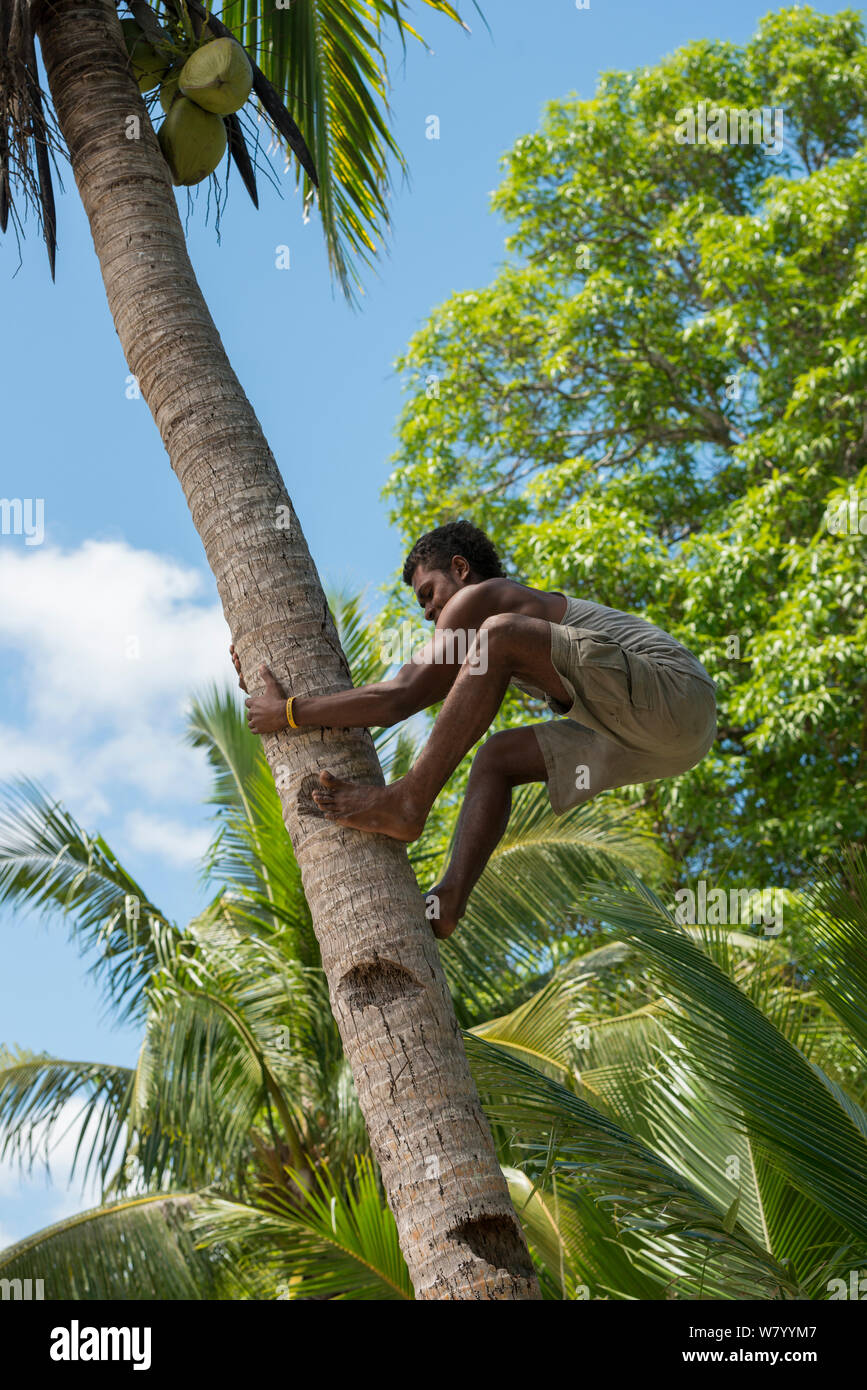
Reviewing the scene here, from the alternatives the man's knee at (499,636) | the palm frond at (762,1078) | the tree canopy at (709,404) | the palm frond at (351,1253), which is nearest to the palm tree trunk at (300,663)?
the man's knee at (499,636)

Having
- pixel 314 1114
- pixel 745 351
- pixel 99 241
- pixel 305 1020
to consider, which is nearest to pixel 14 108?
pixel 99 241

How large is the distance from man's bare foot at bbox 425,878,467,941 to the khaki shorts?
1.53 ft

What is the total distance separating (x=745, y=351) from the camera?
12.8m

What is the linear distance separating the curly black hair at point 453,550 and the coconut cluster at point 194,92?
1273 mm

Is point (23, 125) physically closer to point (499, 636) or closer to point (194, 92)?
point (194, 92)

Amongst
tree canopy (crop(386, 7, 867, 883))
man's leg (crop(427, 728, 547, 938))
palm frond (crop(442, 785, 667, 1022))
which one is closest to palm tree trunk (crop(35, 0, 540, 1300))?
man's leg (crop(427, 728, 547, 938))

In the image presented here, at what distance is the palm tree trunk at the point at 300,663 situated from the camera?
98.6 inches

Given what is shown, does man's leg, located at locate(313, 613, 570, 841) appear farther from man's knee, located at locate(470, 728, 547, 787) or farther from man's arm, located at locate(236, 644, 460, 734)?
man's knee, located at locate(470, 728, 547, 787)

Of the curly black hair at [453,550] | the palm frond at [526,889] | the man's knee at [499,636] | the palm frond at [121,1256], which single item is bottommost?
the palm frond at [121,1256]

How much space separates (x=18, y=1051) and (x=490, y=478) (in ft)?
24.9

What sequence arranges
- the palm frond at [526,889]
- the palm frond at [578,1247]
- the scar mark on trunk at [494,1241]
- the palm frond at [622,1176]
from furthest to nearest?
the palm frond at [526,889] → the palm frond at [578,1247] → the palm frond at [622,1176] → the scar mark on trunk at [494,1241]

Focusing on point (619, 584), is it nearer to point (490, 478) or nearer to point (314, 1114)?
point (490, 478)

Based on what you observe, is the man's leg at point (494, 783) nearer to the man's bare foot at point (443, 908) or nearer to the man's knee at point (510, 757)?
the man's knee at point (510, 757)

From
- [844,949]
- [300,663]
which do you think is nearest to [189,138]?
[300,663]
